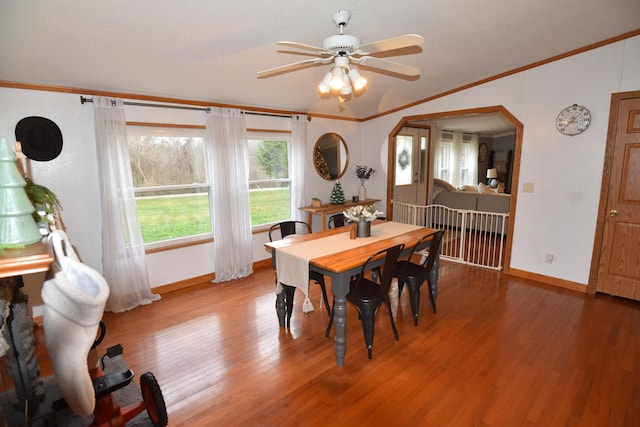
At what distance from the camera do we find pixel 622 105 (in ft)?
10.8

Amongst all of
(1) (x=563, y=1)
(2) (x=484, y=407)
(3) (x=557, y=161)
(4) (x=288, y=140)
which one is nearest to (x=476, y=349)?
(2) (x=484, y=407)

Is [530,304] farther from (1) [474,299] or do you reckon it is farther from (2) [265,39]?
(2) [265,39]

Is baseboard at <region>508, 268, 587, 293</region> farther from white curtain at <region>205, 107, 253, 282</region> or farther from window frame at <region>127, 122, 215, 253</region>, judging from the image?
window frame at <region>127, 122, 215, 253</region>

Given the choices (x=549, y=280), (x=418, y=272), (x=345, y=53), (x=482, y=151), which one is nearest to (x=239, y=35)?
(x=345, y=53)

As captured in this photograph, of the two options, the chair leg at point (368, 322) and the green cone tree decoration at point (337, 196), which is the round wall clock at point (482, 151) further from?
the chair leg at point (368, 322)

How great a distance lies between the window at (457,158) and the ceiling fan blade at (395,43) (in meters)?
7.07

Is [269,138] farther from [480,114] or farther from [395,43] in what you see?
[480,114]

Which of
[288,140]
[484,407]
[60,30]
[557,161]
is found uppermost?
[60,30]

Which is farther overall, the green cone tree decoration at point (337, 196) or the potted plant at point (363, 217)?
the green cone tree decoration at point (337, 196)

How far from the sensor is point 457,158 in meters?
9.05

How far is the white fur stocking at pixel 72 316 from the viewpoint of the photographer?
77 cm

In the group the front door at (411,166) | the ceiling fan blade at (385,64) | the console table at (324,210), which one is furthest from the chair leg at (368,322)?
the front door at (411,166)

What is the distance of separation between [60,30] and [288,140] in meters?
2.93

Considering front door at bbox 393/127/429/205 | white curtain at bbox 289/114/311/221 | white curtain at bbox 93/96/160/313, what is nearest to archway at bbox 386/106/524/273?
front door at bbox 393/127/429/205
